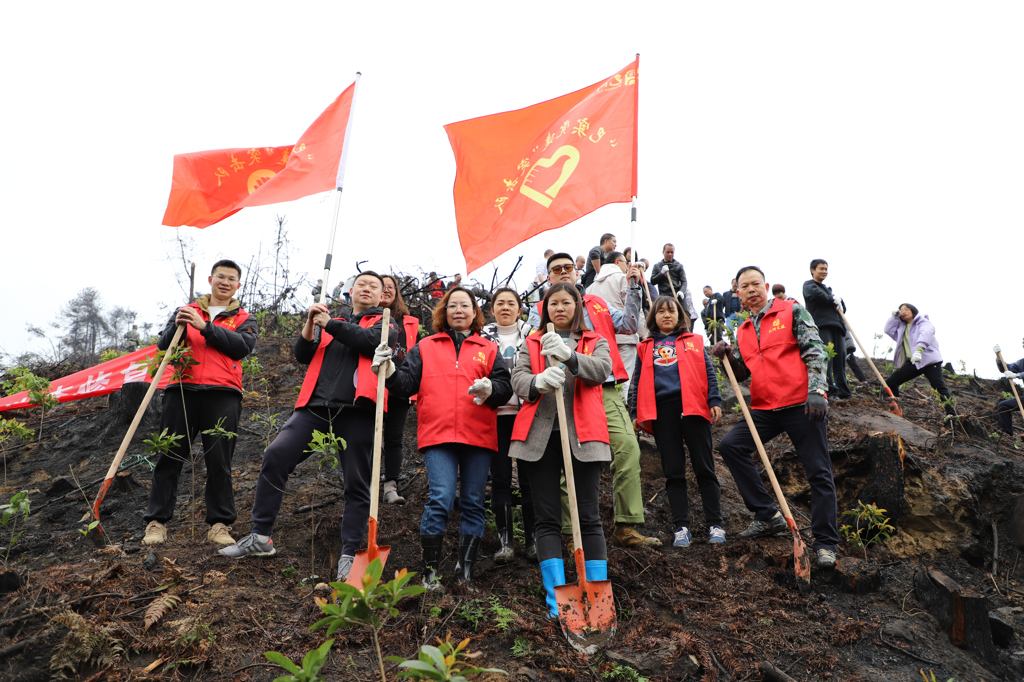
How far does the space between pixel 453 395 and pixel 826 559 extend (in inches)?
123

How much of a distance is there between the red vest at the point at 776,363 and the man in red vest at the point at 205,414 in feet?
14.5

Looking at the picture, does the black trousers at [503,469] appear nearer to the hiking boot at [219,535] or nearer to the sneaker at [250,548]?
the sneaker at [250,548]

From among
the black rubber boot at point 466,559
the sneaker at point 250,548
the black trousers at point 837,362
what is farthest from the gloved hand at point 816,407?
the black trousers at point 837,362

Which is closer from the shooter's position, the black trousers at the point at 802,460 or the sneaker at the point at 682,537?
the black trousers at the point at 802,460

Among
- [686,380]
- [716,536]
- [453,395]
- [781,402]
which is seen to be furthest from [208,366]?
[781,402]

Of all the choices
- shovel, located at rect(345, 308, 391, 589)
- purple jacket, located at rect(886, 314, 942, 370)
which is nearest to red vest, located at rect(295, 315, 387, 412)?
shovel, located at rect(345, 308, 391, 589)

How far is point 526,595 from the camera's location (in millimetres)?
4039

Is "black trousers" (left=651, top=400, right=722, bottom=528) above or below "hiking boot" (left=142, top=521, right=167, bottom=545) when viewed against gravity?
above

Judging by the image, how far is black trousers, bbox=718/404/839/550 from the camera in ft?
15.6

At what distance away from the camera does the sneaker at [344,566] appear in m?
4.00

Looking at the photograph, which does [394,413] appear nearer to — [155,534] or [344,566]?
[344,566]

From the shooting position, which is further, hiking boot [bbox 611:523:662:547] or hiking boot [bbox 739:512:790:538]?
hiking boot [bbox 739:512:790:538]

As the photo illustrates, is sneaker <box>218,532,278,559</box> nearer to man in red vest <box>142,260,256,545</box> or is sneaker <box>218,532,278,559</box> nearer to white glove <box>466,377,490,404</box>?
man in red vest <box>142,260,256,545</box>

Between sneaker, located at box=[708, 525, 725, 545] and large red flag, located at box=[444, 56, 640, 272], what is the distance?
127 inches
